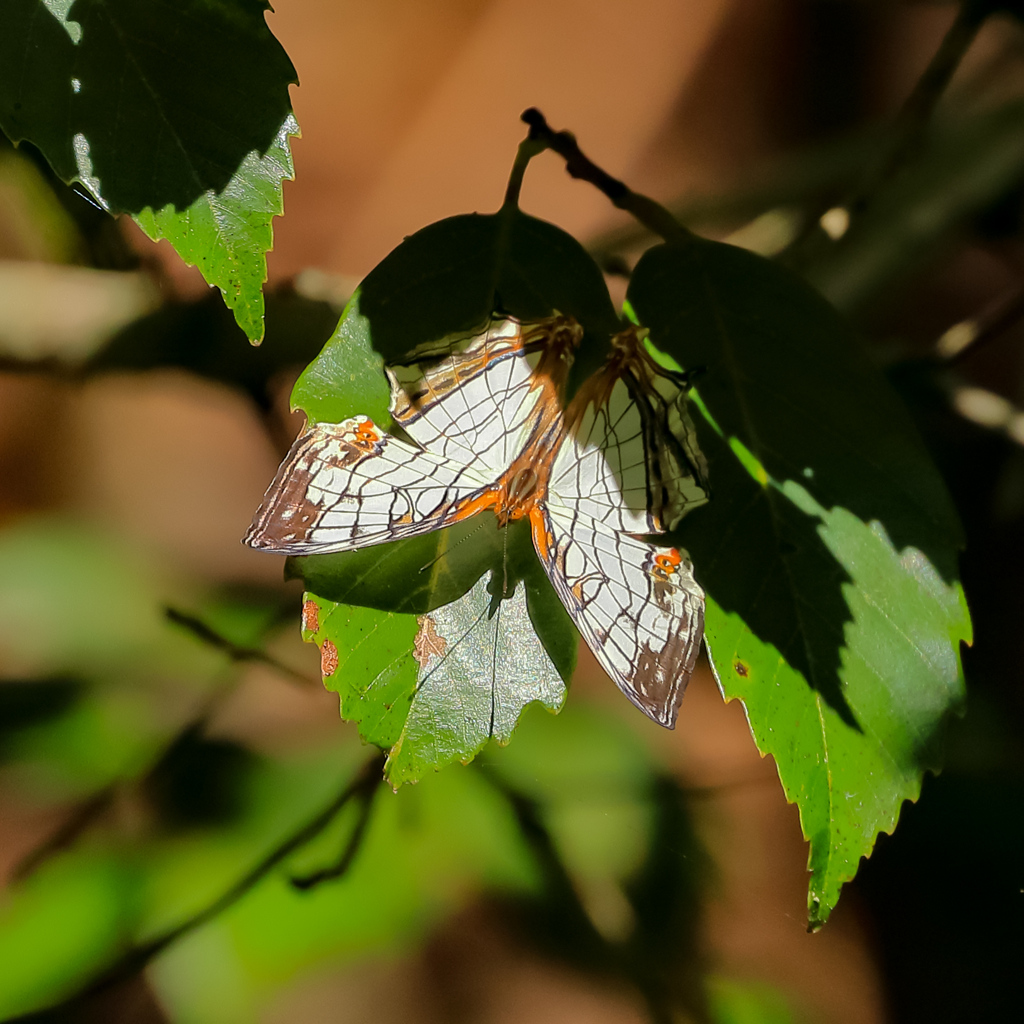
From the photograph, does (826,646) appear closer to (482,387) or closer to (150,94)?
(482,387)

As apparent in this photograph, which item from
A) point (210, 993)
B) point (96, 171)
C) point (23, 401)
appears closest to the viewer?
point (96, 171)

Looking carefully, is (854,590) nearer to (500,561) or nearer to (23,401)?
(500,561)

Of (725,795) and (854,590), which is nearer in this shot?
(854,590)

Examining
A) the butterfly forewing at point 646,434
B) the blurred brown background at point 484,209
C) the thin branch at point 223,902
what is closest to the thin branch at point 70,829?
the blurred brown background at point 484,209

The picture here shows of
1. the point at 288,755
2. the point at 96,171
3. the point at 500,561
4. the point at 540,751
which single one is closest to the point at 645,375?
the point at 500,561

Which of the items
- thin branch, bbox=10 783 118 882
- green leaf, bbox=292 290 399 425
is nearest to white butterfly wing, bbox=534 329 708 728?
green leaf, bbox=292 290 399 425

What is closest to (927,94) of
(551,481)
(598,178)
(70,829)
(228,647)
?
(598,178)

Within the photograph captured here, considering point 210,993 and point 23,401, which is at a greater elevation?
point 23,401
